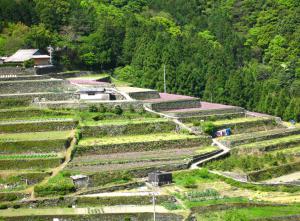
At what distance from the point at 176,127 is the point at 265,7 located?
4822cm

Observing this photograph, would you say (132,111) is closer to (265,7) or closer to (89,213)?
(89,213)

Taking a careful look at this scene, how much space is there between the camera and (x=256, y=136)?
169ft

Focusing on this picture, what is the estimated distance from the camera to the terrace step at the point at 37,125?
155ft

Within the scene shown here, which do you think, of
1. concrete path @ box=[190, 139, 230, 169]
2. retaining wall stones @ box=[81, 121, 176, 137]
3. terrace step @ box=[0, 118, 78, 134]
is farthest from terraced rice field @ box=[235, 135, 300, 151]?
terrace step @ box=[0, 118, 78, 134]

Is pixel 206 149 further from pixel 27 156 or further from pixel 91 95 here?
pixel 27 156

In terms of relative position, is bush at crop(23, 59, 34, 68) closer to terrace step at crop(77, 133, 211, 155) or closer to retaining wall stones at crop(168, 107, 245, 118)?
retaining wall stones at crop(168, 107, 245, 118)

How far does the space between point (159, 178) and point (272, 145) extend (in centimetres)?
1112

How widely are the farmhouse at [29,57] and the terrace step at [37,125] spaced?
11869 millimetres

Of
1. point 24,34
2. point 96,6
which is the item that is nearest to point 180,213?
point 24,34

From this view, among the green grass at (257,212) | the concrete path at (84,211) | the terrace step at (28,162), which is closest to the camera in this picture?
the green grass at (257,212)

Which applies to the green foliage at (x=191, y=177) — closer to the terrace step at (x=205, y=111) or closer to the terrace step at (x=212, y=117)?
the terrace step at (x=212, y=117)

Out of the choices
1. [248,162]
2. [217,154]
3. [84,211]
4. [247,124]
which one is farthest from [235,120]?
[84,211]

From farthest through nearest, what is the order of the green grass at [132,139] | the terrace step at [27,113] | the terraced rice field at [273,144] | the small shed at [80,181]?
the terrace step at [27,113], the terraced rice field at [273,144], the green grass at [132,139], the small shed at [80,181]

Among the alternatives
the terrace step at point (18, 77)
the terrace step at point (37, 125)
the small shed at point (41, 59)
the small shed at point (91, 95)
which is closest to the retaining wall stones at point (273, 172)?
the terrace step at point (37, 125)
